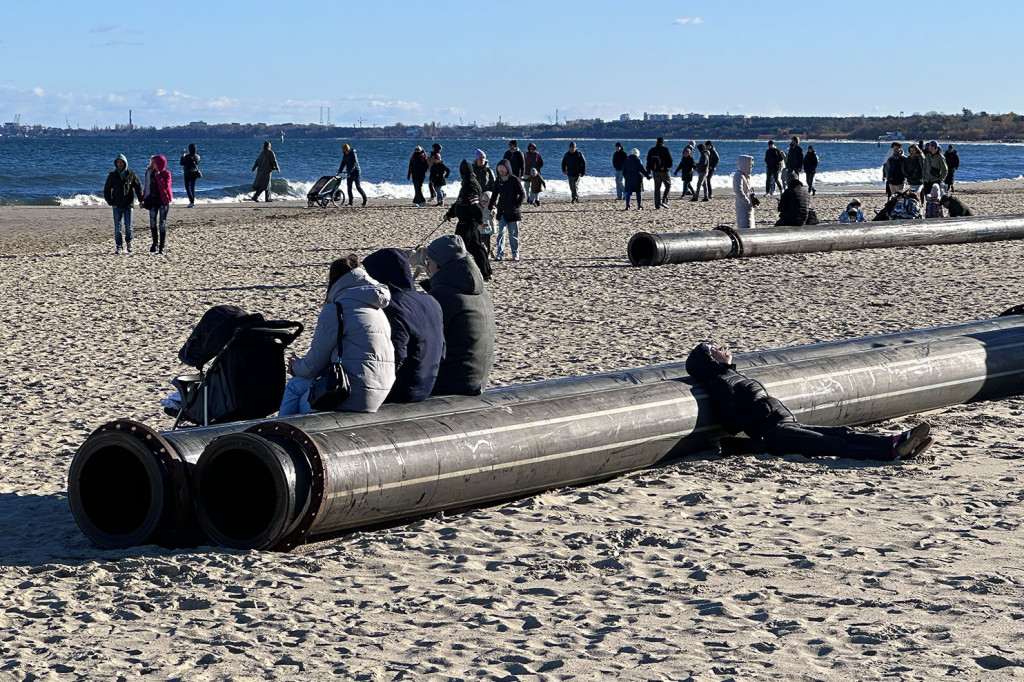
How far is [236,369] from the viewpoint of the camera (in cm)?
699

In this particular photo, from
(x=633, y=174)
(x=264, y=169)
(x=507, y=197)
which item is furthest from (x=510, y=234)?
(x=264, y=169)

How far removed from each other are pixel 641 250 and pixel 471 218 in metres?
3.86

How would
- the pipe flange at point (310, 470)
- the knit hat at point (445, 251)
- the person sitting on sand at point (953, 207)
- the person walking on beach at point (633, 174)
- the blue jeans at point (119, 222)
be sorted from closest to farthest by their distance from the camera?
the pipe flange at point (310, 470) < the knit hat at point (445, 251) < the blue jeans at point (119, 222) < the person sitting on sand at point (953, 207) < the person walking on beach at point (633, 174)

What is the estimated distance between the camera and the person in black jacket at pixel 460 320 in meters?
6.93

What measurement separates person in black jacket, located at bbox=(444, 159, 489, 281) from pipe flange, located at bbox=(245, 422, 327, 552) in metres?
7.13

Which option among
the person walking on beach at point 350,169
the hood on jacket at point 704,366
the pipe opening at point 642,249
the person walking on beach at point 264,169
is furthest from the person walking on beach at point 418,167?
the hood on jacket at point 704,366

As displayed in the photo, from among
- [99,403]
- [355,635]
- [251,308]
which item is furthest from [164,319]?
[355,635]

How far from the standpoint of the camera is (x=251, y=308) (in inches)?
536

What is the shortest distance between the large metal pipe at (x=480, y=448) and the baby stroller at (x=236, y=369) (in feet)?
3.16

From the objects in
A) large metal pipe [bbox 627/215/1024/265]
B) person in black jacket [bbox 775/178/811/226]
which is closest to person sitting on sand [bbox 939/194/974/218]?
large metal pipe [bbox 627/215/1024/265]

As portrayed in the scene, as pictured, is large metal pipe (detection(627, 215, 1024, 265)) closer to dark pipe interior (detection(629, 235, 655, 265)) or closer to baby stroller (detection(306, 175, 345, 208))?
dark pipe interior (detection(629, 235, 655, 265))

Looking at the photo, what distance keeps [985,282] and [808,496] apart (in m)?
10.3

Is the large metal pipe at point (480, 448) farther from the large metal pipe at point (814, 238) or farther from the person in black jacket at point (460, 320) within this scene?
the large metal pipe at point (814, 238)

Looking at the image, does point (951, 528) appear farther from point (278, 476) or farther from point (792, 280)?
point (792, 280)
